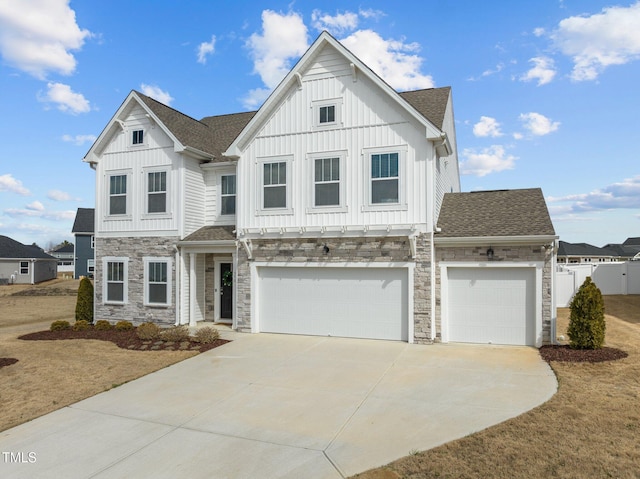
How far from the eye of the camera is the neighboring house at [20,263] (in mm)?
38875

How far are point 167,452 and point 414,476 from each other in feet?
10.5

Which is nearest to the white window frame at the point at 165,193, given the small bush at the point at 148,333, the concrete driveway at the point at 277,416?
the small bush at the point at 148,333

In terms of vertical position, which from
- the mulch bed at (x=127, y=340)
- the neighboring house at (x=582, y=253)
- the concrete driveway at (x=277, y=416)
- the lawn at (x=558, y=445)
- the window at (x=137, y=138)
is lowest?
the mulch bed at (x=127, y=340)

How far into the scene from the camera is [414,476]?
4.70m

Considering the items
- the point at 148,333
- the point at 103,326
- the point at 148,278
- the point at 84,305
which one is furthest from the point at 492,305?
the point at 84,305

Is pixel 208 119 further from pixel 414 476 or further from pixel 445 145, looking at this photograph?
pixel 414 476

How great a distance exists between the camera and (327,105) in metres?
12.9

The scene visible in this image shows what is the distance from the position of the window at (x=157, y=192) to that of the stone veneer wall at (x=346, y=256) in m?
3.76

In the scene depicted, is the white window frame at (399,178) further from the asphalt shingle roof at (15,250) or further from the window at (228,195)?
the asphalt shingle roof at (15,250)

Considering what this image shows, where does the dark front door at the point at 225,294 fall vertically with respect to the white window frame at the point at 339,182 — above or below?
below

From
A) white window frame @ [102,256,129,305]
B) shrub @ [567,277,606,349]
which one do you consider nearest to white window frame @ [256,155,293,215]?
white window frame @ [102,256,129,305]

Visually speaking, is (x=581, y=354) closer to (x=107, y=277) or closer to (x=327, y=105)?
(x=327, y=105)

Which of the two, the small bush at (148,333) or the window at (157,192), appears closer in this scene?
the small bush at (148,333)

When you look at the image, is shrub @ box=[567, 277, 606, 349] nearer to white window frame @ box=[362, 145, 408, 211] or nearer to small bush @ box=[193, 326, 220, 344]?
white window frame @ box=[362, 145, 408, 211]
